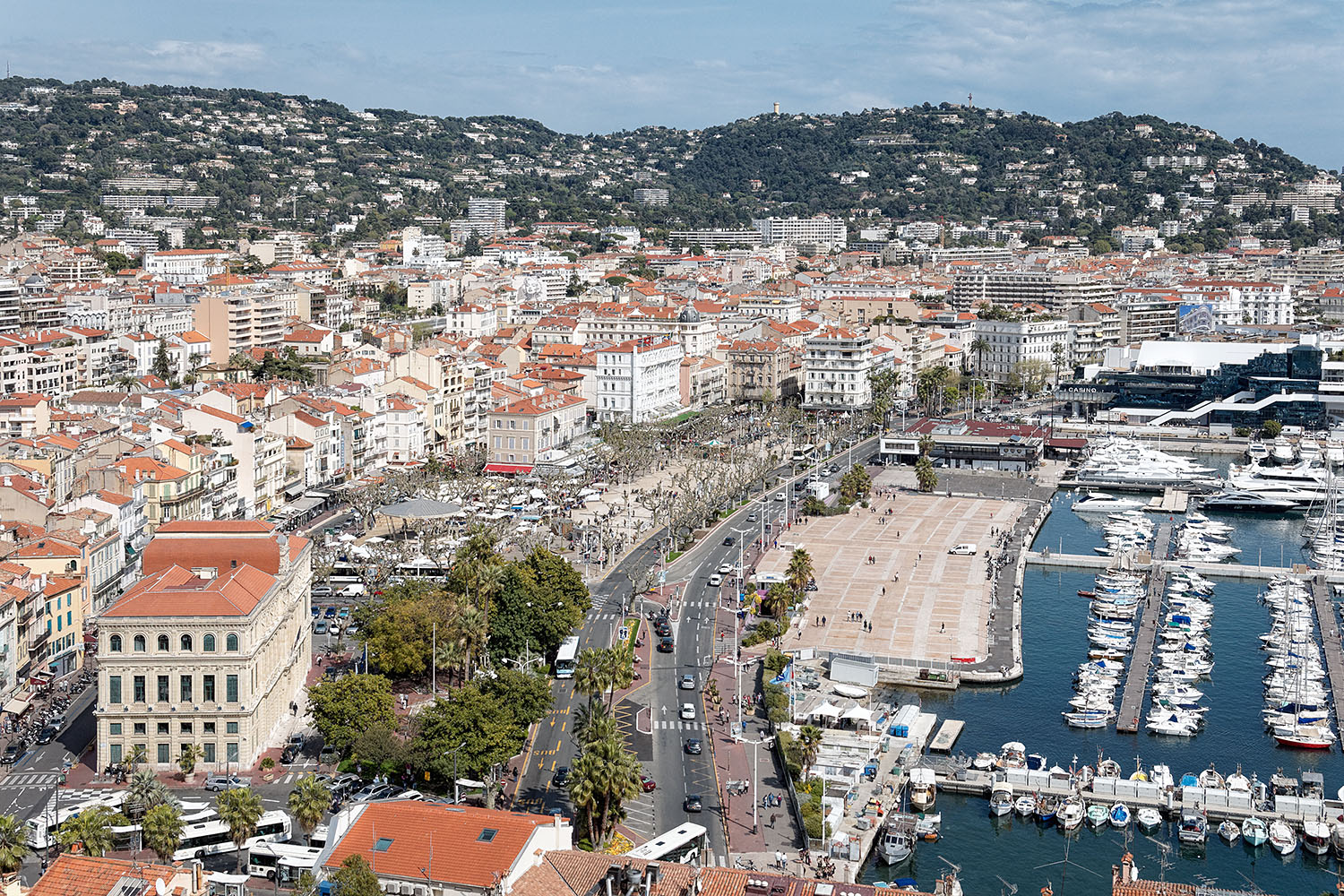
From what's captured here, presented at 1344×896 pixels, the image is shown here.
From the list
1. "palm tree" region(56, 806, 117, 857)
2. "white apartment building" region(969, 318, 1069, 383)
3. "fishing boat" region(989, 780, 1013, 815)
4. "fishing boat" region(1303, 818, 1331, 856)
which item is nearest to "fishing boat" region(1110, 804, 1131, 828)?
"fishing boat" region(989, 780, 1013, 815)

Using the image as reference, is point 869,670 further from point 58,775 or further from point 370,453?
point 370,453

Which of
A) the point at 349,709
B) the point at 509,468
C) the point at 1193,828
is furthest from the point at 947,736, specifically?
the point at 509,468

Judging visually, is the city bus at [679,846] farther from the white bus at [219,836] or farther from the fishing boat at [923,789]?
the white bus at [219,836]

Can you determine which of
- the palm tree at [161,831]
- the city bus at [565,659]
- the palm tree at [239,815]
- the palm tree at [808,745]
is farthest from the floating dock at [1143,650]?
the palm tree at [161,831]

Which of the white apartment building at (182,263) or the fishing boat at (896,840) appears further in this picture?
the white apartment building at (182,263)

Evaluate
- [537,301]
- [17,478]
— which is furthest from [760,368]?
[17,478]

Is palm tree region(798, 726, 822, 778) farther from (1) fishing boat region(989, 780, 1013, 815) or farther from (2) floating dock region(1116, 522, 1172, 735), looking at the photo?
(2) floating dock region(1116, 522, 1172, 735)

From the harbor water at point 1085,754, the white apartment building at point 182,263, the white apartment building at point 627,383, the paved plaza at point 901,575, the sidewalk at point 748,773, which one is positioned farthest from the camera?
the white apartment building at point 182,263
